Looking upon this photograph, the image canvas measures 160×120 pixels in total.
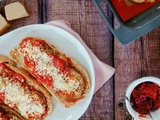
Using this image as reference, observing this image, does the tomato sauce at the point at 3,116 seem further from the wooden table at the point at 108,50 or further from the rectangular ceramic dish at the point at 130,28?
the rectangular ceramic dish at the point at 130,28

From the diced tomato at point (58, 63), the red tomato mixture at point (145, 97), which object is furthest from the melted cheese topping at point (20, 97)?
the red tomato mixture at point (145, 97)

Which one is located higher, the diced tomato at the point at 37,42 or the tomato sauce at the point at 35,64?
the diced tomato at the point at 37,42

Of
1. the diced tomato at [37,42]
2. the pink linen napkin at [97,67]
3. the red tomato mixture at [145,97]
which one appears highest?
the diced tomato at [37,42]

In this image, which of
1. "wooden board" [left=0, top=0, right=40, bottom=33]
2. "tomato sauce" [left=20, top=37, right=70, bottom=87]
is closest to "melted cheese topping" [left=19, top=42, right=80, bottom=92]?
"tomato sauce" [left=20, top=37, right=70, bottom=87]

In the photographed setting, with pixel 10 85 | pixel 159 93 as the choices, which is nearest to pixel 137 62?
pixel 159 93

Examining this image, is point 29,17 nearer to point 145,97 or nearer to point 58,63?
point 58,63
